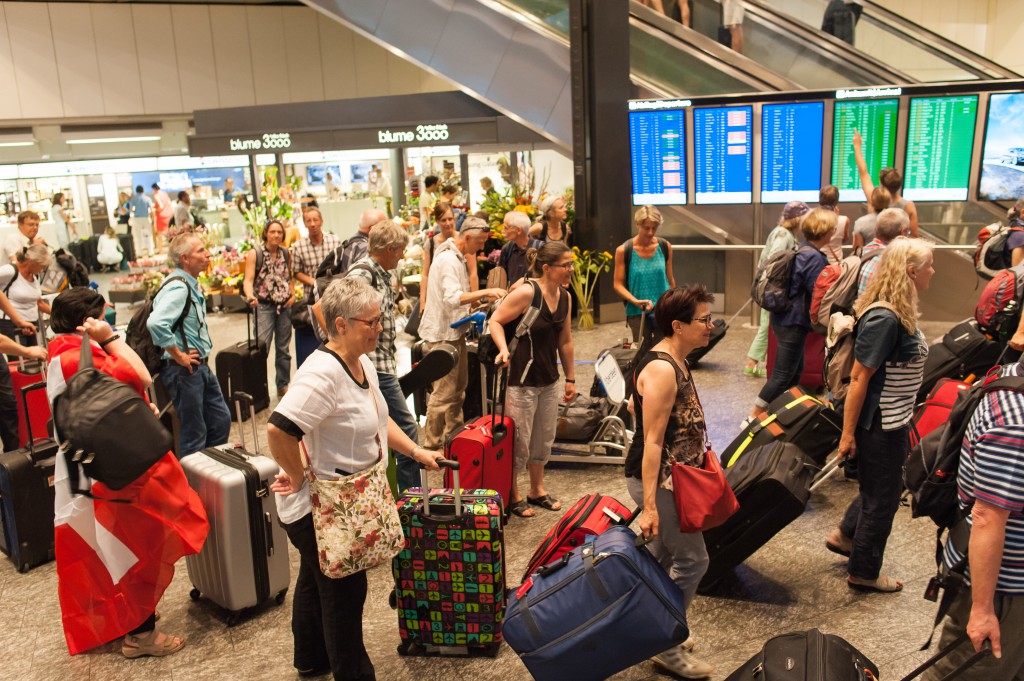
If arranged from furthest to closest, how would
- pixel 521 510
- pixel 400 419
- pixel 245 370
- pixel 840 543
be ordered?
1. pixel 245 370
2. pixel 521 510
3. pixel 400 419
4. pixel 840 543

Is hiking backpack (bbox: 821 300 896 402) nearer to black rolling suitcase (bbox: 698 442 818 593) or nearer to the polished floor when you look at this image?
black rolling suitcase (bbox: 698 442 818 593)

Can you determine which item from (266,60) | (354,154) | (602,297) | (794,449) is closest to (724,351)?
(602,297)

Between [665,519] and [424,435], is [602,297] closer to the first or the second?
[424,435]

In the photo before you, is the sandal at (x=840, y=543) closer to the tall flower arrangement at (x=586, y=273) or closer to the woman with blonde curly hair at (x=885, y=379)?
the woman with blonde curly hair at (x=885, y=379)

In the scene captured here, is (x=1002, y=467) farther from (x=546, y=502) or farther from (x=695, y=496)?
(x=546, y=502)

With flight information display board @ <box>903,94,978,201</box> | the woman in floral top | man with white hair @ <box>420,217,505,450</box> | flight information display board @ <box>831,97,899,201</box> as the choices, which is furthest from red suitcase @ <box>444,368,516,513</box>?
flight information display board @ <box>903,94,978,201</box>

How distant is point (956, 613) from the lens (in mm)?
2555

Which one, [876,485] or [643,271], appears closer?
[876,485]

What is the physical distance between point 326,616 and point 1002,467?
7.47 ft

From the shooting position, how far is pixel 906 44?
9648mm

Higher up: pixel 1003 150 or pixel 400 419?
pixel 1003 150

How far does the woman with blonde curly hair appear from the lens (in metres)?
3.57

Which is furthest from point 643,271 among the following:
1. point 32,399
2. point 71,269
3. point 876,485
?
point 71,269

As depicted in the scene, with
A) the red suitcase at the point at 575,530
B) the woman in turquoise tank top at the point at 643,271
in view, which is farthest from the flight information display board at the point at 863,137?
the red suitcase at the point at 575,530
